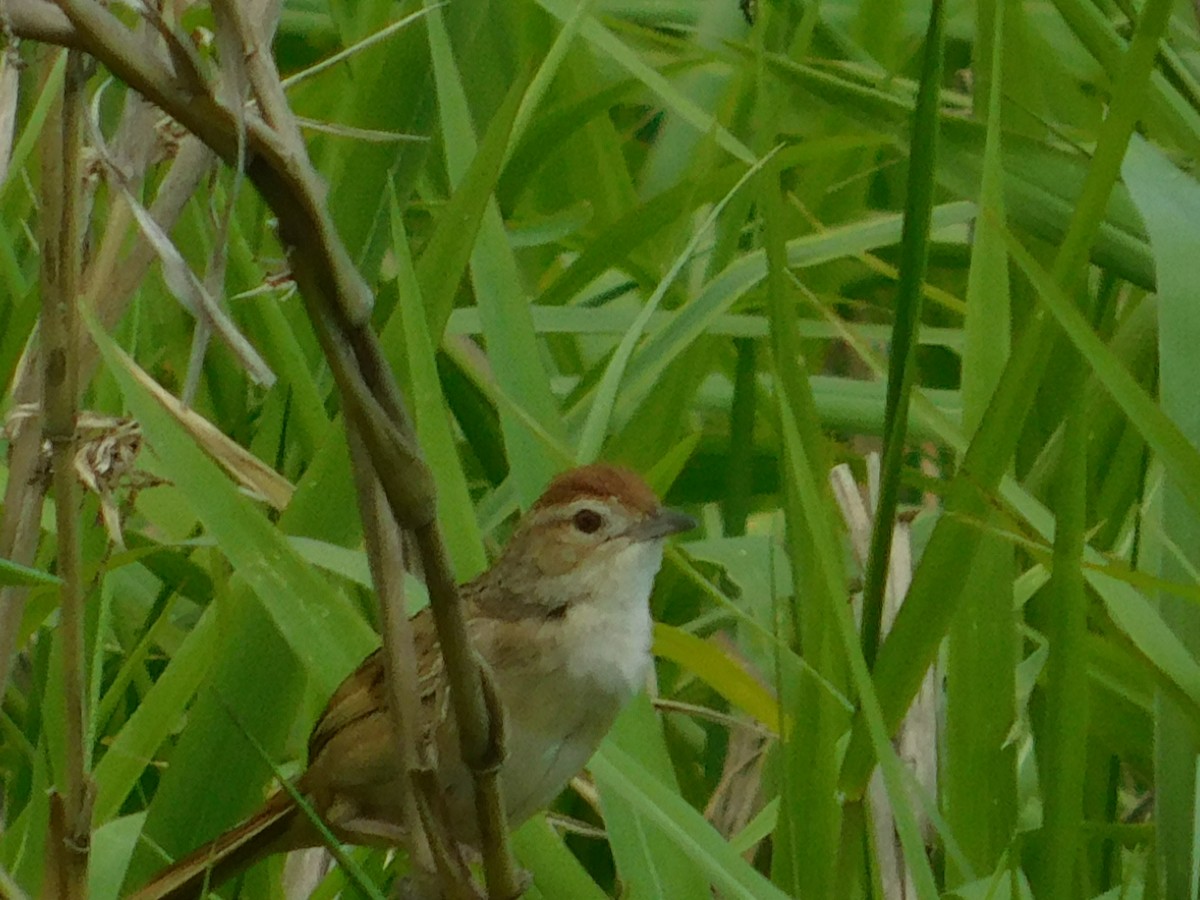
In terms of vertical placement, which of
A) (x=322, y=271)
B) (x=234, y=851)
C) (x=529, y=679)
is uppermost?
(x=322, y=271)

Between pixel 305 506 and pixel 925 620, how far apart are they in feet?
2.11

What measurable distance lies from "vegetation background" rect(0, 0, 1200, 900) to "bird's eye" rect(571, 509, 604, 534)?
0.06m

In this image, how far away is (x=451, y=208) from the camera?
1.80 meters

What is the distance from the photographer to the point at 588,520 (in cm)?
195

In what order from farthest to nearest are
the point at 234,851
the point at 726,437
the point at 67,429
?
the point at 726,437, the point at 234,851, the point at 67,429

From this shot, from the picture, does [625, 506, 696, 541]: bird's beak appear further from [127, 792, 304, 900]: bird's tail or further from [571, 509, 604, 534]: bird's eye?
[127, 792, 304, 900]: bird's tail

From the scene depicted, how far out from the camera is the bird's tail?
1.70 meters

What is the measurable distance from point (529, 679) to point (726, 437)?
719mm

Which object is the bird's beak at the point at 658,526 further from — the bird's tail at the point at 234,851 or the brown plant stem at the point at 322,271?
the brown plant stem at the point at 322,271

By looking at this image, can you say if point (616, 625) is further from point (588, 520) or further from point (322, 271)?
point (322, 271)

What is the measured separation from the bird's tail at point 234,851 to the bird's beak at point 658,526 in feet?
1.51

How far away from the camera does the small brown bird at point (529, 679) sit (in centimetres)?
174

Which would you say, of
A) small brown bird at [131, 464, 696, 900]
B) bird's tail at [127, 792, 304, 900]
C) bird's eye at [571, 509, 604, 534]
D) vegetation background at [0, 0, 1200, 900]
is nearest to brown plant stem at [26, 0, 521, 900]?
vegetation background at [0, 0, 1200, 900]

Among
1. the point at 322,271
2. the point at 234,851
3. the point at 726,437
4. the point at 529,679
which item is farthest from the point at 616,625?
the point at 322,271
